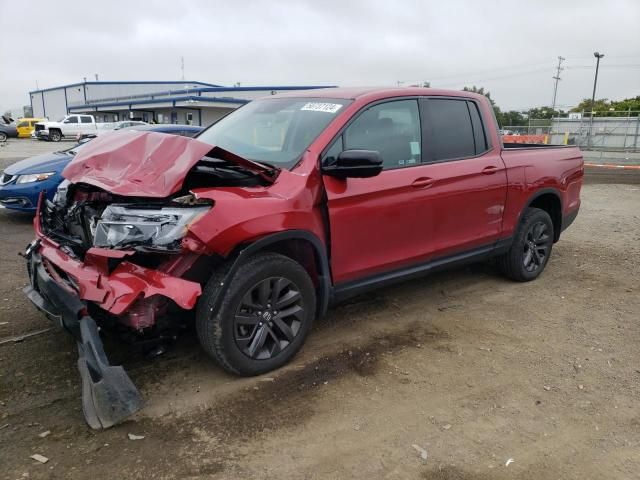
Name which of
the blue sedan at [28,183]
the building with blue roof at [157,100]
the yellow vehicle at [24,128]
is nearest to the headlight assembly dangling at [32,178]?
the blue sedan at [28,183]

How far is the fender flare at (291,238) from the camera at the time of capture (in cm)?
300

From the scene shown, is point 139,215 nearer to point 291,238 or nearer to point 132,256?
point 132,256

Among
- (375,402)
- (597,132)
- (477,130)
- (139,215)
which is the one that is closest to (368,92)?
(477,130)

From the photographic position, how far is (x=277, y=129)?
3922 mm

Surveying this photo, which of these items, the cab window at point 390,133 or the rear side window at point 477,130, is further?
the rear side window at point 477,130

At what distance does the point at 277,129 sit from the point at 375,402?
2.10 m

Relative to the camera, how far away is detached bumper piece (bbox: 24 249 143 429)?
2.69 meters

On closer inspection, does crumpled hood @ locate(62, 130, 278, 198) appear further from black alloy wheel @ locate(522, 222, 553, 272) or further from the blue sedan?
the blue sedan

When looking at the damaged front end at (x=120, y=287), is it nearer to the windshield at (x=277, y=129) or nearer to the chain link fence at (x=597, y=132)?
the windshield at (x=277, y=129)

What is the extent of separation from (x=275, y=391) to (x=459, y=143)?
266 cm

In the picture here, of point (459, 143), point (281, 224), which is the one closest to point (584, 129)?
point (459, 143)

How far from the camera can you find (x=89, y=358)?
2734mm

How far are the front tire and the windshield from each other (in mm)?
778

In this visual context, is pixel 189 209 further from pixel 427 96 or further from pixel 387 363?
pixel 427 96
